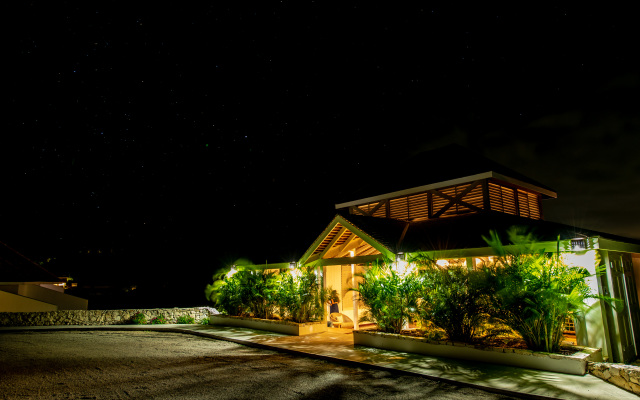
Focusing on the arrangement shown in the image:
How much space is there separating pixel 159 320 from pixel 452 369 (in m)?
15.5

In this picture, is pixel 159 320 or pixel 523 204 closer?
pixel 523 204

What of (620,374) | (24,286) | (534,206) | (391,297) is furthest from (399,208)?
(24,286)

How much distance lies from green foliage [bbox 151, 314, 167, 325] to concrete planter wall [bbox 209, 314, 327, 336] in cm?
438

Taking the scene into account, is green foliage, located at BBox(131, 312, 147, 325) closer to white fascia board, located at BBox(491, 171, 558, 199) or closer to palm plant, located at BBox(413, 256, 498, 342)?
palm plant, located at BBox(413, 256, 498, 342)

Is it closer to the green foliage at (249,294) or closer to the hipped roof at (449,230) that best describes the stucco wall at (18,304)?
the green foliage at (249,294)

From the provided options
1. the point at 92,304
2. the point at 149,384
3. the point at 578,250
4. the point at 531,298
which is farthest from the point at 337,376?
the point at 92,304

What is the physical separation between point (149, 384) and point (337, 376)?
12.2 feet

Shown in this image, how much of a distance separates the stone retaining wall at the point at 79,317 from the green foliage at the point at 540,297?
15.7 m

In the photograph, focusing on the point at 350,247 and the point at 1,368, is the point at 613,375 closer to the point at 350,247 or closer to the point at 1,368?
the point at 350,247

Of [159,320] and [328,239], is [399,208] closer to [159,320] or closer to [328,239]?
[328,239]

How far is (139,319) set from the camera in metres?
19.3

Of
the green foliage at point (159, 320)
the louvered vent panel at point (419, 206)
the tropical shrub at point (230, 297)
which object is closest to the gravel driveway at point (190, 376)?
the tropical shrub at point (230, 297)

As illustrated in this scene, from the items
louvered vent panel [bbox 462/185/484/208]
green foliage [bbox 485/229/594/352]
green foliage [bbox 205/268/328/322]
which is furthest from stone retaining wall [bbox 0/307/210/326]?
green foliage [bbox 485/229/594/352]

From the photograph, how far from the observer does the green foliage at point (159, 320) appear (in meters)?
19.3
